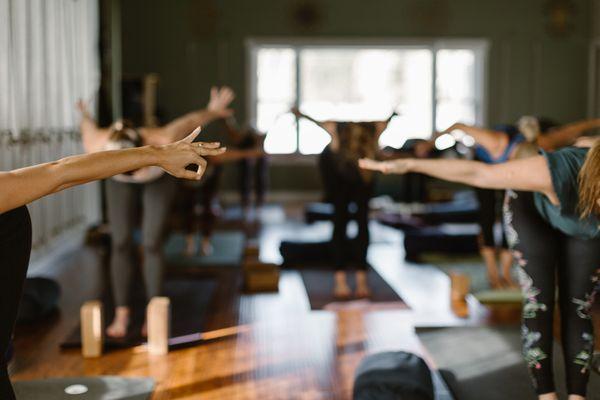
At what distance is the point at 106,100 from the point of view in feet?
28.7

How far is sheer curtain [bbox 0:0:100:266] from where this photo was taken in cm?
554

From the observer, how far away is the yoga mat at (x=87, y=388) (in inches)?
135

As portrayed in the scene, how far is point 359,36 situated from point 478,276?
22.6ft

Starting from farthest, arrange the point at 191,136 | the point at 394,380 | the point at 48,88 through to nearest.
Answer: the point at 48,88 → the point at 394,380 → the point at 191,136

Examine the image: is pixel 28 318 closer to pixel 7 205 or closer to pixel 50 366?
pixel 50 366

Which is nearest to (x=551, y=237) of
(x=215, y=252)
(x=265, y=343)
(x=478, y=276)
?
(x=265, y=343)

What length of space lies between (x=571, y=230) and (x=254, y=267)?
343 cm

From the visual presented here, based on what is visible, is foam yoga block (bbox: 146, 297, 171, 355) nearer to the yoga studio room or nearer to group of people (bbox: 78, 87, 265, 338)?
the yoga studio room

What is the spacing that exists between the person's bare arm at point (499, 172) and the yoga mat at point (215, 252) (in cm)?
413

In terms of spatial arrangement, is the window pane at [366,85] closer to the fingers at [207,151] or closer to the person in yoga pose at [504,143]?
the person in yoga pose at [504,143]

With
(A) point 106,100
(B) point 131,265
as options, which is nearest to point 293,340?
(B) point 131,265

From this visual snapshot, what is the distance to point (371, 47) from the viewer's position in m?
12.4

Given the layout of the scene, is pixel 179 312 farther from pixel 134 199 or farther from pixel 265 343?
pixel 134 199

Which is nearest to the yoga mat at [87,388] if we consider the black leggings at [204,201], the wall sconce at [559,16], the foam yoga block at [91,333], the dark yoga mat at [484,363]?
the foam yoga block at [91,333]
